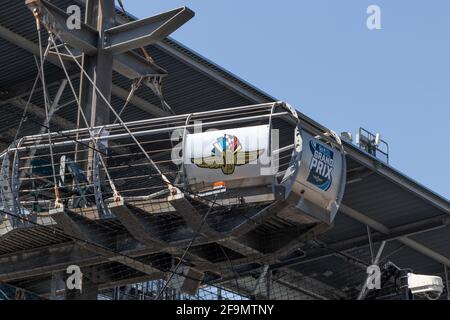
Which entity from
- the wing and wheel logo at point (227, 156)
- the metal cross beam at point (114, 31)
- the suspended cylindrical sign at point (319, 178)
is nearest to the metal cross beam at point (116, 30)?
the metal cross beam at point (114, 31)

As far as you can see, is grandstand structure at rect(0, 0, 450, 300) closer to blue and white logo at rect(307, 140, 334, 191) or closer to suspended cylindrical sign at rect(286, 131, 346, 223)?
suspended cylindrical sign at rect(286, 131, 346, 223)

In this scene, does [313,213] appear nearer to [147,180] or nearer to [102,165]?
[102,165]

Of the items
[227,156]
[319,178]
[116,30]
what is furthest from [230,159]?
[116,30]

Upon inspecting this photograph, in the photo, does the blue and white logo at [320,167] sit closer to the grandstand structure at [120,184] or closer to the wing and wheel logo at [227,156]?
the grandstand structure at [120,184]

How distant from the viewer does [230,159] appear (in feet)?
69.6

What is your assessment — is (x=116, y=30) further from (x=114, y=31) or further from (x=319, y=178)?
(x=319, y=178)

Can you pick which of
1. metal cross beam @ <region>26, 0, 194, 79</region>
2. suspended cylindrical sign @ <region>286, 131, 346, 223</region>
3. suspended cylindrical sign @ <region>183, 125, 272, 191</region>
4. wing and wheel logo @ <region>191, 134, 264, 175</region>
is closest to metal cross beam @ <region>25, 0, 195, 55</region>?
metal cross beam @ <region>26, 0, 194, 79</region>

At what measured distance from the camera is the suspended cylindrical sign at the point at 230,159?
2109cm

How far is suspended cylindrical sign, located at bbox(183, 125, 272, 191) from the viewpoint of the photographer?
69.2 ft

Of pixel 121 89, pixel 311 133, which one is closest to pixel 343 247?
pixel 121 89

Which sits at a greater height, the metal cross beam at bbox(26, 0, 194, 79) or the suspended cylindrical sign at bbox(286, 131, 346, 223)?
the metal cross beam at bbox(26, 0, 194, 79)
